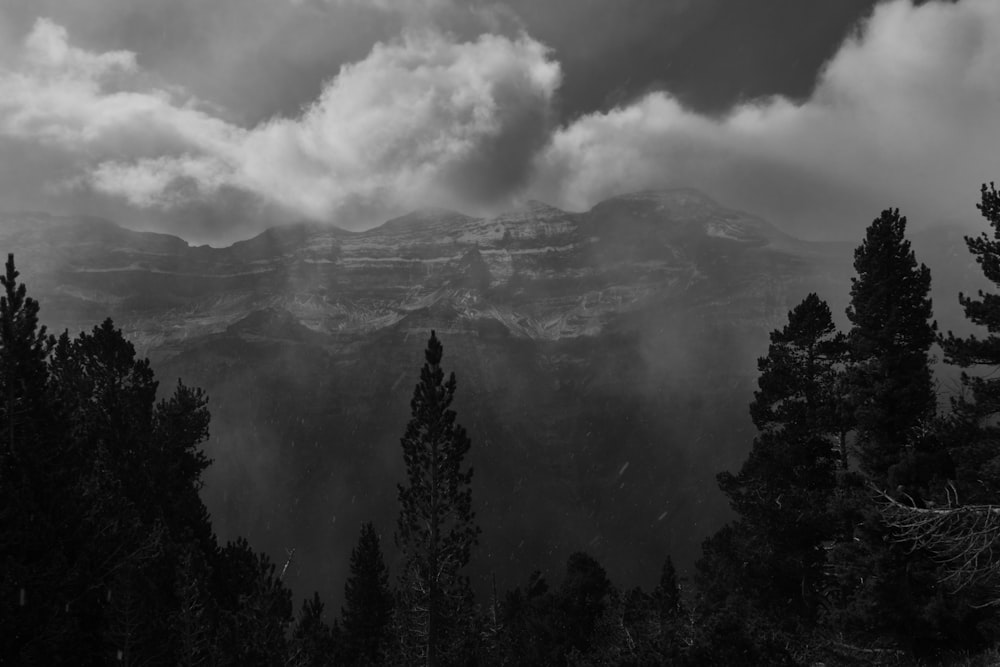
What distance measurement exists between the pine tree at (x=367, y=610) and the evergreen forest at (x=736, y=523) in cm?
2245

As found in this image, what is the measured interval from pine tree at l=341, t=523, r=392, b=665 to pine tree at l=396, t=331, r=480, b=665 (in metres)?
21.9

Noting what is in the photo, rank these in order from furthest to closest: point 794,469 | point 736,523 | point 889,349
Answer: point 736,523
point 794,469
point 889,349

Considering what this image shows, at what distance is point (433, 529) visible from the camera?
3133cm

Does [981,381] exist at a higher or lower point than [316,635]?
higher

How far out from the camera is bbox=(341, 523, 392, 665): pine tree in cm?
5216

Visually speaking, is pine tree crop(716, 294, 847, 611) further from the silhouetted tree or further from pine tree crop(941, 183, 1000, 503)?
the silhouetted tree

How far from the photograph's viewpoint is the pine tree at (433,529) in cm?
3064

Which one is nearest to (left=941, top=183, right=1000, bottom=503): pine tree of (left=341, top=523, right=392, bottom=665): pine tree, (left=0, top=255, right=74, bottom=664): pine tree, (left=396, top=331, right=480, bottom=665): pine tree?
(left=396, top=331, right=480, bottom=665): pine tree

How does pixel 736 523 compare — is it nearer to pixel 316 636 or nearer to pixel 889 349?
pixel 889 349

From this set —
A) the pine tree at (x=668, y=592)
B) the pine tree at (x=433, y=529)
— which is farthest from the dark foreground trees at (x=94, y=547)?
the pine tree at (x=668, y=592)

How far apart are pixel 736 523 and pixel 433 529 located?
12717 mm

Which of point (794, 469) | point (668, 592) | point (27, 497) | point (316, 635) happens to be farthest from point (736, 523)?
point (316, 635)

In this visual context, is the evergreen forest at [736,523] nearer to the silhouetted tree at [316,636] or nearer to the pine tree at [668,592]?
the silhouetted tree at [316,636]

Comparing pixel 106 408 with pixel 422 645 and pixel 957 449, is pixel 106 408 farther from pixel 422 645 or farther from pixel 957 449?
pixel 957 449
